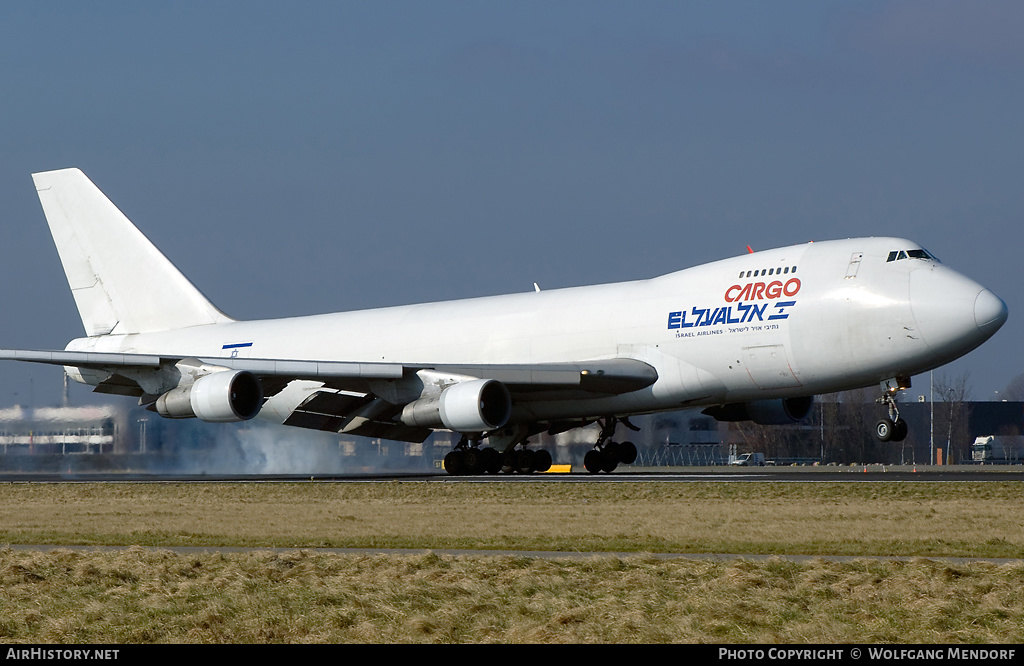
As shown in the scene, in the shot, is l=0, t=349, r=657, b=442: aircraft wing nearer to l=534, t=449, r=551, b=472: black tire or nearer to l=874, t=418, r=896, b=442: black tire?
l=534, t=449, r=551, b=472: black tire

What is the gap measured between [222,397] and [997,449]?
66186 mm

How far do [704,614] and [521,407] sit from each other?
81.1ft

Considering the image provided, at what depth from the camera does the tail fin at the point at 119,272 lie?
42.2 m

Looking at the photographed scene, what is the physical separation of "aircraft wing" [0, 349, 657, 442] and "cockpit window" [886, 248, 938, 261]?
6.64 metres

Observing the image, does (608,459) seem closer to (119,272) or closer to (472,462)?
(472,462)

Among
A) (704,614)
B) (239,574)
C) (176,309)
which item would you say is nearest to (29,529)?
(239,574)

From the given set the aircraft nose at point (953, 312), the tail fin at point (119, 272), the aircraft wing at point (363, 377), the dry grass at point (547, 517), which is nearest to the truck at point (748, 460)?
the tail fin at point (119, 272)

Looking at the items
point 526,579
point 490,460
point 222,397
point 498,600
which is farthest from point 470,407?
point 498,600

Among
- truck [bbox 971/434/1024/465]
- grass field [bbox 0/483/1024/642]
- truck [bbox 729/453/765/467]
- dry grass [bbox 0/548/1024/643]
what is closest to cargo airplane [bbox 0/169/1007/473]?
grass field [bbox 0/483/1024/642]

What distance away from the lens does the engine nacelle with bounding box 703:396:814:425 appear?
116ft

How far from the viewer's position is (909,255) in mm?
28688

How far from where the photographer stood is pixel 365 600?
10.9 metres

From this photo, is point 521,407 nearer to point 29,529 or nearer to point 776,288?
point 776,288

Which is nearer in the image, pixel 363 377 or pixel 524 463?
pixel 363 377
